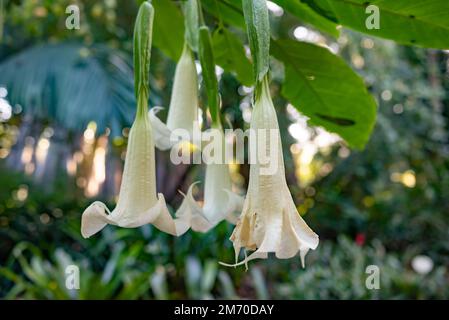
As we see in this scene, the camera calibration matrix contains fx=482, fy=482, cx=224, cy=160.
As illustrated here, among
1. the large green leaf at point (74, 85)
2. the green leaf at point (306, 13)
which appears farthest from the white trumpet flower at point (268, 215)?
the large green leaf at point (74, 85)

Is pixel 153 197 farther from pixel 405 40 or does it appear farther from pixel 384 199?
pixel 384 199

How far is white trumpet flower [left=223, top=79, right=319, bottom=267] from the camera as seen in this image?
10.5 inches

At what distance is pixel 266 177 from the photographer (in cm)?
27

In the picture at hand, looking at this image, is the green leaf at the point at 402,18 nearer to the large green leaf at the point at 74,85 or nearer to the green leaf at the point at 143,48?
the green leaf at the point at 143,48

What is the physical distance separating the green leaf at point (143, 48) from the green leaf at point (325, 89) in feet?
0.58

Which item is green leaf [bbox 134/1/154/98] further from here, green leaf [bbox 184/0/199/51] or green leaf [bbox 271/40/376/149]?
green leaf [bbox 271/40/376/149]

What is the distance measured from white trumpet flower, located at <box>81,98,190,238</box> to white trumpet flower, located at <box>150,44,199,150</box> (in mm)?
42

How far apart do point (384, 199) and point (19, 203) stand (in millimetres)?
2342

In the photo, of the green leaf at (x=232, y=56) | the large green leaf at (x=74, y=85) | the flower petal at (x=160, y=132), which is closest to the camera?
the flower petal at (x=160, y=132)

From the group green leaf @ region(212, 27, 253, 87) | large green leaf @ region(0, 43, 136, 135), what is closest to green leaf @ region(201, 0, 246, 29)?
green leaf @ region(212, 27, 253, 87)

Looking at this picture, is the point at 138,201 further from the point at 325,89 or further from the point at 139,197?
the point at 325,89

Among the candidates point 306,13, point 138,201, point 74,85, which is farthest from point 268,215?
point 74,85

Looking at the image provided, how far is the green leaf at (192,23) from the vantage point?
1.13ft
